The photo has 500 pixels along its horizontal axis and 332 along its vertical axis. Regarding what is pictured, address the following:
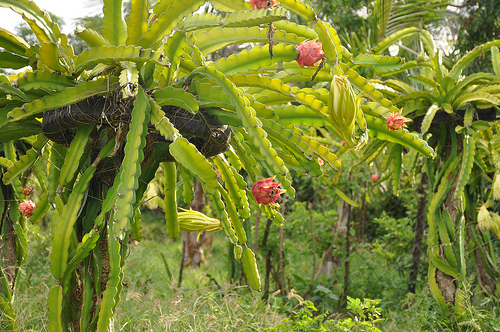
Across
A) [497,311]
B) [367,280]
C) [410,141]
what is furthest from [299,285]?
[410,141]

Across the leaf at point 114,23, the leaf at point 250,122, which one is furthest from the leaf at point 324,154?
the leaf at point 114,23

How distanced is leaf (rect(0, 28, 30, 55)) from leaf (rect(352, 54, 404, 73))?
94 centimetres

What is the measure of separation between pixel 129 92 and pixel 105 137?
0.88 feet

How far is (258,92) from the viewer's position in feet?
4.01

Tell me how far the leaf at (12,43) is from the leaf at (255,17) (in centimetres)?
54

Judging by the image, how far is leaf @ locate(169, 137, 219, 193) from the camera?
35.5 inches

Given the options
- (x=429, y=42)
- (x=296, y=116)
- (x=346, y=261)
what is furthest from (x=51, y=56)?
(x=346, y=261)

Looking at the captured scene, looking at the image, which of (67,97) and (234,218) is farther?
(234,218)

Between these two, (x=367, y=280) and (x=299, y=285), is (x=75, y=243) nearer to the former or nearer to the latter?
(x=299, y=285)

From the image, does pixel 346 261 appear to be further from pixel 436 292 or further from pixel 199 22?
pixel 199 22

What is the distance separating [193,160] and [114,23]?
0.44 metres

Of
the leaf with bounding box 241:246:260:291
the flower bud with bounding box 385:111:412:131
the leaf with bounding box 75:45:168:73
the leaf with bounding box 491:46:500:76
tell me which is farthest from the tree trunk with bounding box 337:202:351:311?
the leaf with bounding box 75:45:168:73

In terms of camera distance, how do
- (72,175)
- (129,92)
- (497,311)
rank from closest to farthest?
(129,92), (72,175), (497,311)

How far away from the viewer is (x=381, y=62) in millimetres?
1299
